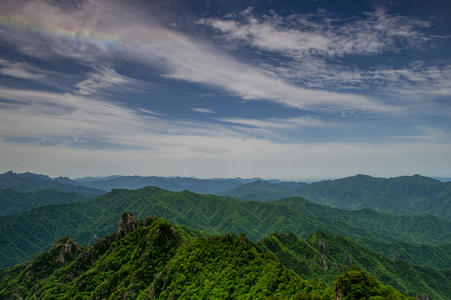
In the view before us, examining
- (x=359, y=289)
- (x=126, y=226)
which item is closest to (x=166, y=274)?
(x=126, y=226)

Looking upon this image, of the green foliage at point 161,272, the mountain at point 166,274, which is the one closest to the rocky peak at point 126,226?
the green foliage at point 161,272

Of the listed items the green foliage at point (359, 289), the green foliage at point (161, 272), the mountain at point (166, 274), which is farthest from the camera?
the green foliage at point (161, 272)

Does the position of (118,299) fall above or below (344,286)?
below

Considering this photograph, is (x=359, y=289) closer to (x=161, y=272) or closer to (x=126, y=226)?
(x=161, y=272)

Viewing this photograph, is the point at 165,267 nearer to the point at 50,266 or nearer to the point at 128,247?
the point at 128,247

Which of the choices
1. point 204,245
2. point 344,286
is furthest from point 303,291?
point 204,245

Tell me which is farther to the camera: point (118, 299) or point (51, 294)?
point (51, 294)

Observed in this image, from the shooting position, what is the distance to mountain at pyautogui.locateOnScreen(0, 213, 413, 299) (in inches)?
2336

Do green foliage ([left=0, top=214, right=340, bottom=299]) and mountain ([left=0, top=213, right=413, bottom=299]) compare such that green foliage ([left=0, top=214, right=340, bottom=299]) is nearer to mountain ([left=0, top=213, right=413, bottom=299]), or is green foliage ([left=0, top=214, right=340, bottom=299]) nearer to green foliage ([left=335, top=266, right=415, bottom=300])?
mountain ([left=0, top=213, right=413, bottom=299])

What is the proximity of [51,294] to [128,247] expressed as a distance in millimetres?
33055

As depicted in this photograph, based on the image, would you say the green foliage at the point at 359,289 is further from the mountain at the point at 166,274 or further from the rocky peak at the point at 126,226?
the rocky peak at the point at 126,226

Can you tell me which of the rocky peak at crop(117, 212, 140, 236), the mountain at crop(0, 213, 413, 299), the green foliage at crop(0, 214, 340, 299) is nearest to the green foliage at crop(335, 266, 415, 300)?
the mountain at crop(0, 213, 413, 299)

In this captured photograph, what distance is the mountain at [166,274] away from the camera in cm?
5934

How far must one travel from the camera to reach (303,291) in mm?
56719
